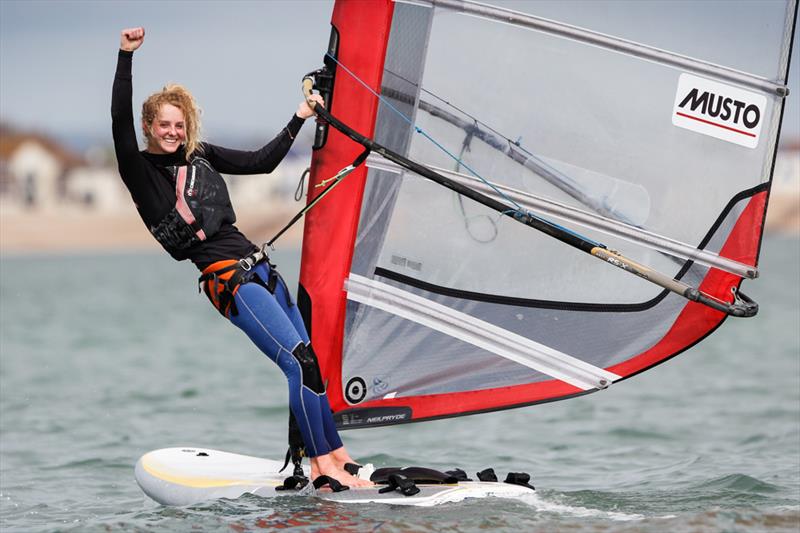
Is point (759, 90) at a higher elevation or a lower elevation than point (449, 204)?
higher

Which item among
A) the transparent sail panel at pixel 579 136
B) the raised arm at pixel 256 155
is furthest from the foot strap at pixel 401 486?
the raised arm at pixel 256 155

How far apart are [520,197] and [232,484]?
5.63ft

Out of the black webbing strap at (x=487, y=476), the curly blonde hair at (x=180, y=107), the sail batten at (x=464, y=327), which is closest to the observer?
the curly blonde hair at (x=180, y=107)

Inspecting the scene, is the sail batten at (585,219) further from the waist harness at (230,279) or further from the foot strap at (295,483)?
the foot strap at (295,483)

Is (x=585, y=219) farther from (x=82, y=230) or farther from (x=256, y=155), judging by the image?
(x=82, y=230)

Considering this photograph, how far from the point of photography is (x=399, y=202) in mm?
4848

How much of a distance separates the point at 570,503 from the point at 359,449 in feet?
8.94

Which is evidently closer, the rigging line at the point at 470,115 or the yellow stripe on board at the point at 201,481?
→ the rigging line at the point at 470,115

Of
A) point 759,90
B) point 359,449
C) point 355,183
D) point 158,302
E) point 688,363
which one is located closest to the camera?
point 759,90

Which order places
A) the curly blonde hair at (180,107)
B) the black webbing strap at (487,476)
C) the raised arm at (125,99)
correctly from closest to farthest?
the raised arm at (125,99) < the curly blonde hair at (180,107) < the black webbing strap at (487,476)

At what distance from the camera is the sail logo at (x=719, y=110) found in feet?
14.5

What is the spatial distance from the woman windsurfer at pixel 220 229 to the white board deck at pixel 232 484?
0.64 feet

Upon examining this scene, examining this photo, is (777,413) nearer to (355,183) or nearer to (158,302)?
(355,183)

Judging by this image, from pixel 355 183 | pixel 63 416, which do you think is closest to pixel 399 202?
pixel 355 183
